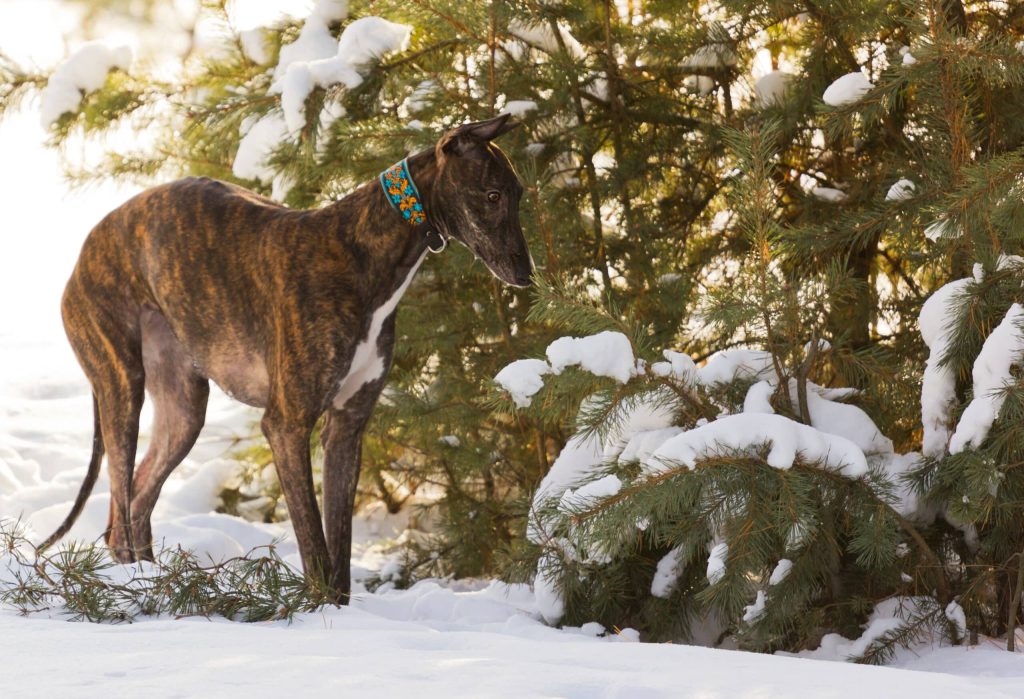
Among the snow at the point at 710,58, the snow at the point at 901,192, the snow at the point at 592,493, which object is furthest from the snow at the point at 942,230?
the snow at the point at 710,58

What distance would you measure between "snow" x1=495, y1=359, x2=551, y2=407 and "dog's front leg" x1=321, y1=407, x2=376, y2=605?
965mm

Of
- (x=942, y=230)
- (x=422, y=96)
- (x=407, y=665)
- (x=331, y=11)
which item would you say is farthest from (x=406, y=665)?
(x=331, y=11)

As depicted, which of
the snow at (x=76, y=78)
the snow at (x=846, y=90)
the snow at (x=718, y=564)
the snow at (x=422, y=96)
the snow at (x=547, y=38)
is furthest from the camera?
the snow at (x=76, y=78)

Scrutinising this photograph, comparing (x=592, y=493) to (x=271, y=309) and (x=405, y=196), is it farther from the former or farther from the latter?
(x=271, y=309)

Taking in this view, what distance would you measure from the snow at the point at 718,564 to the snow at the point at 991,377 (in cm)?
70

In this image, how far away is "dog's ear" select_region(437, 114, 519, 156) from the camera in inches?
132

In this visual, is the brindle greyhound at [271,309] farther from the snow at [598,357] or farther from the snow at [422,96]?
the snow at [422,96]

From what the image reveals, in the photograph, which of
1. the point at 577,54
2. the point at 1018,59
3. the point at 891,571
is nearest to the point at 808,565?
the point at 891,571

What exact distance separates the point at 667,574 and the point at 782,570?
1.40 ft

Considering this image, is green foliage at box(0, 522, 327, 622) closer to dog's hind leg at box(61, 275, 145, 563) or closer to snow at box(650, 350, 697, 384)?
snow at box(650, 350, 697, 384)

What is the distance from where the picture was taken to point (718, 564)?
3010 mm

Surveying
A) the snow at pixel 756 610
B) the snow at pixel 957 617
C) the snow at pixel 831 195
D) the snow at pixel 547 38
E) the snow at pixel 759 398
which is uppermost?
the snow at pixel 547 38

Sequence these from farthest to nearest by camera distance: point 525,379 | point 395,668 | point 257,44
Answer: point 257,44
point 525,379
point 395,668

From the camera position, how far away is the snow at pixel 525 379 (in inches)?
121
